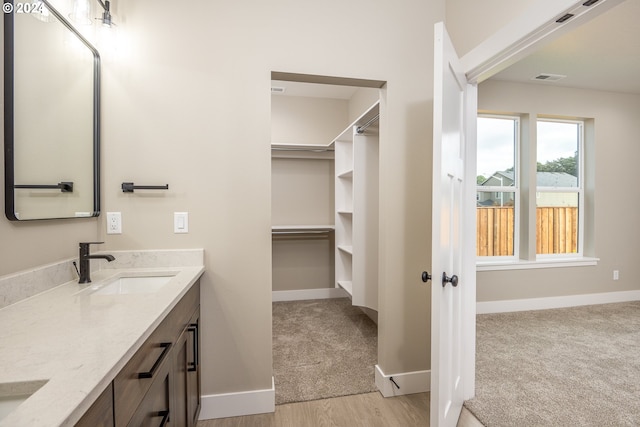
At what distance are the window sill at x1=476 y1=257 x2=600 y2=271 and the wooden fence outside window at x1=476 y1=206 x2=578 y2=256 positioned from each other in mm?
168

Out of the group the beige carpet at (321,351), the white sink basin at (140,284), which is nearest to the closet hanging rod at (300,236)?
the beige carpet at (321,351)

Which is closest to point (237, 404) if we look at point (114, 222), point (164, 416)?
point (164, 416)

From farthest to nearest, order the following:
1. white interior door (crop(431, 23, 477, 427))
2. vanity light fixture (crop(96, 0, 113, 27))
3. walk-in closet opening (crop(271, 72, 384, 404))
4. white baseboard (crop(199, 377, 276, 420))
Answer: walk-in closet opening (crop(271, 72, 384, 404)) → white baseboard (crop(199, 377, 276, 420)) → vanity light fixture (crop(96, 0, 113, 27)) → white interior door (crop(431, 23, 477, 427))

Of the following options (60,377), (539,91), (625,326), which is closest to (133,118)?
(60,377)

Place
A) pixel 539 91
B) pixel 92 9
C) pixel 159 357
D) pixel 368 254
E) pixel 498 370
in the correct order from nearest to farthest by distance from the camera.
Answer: pixel 159 357 < pixel 92 9 < pixel 498 370 < pixel 368 254 < pixel 539 91

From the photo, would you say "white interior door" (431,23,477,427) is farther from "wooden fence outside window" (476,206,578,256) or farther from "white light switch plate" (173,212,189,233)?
"wooden fence outside window" (476,206,578,256)

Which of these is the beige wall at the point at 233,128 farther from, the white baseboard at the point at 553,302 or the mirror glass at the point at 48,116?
the white baseboard at the point at 553,302

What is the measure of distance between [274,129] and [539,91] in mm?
3157

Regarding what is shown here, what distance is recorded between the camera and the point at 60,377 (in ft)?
2.16

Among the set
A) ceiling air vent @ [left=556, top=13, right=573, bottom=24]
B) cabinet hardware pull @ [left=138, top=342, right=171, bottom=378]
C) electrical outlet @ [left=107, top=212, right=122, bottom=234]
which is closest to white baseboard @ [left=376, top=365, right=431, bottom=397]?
cabinet hardware pull @ [left=138, top=342, right=171, bottom=378]

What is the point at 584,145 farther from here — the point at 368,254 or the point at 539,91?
the point at 368,254

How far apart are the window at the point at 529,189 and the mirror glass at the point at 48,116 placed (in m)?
3.70

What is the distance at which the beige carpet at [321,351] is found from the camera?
2186mm

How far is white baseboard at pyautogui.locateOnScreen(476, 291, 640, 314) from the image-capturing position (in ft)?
11.8
